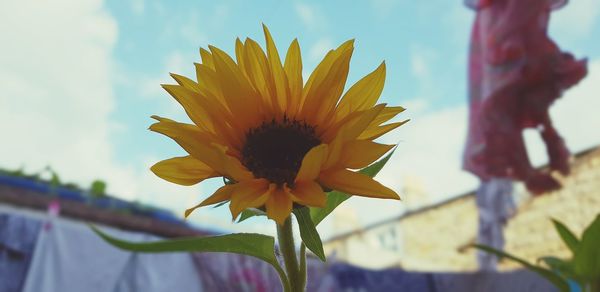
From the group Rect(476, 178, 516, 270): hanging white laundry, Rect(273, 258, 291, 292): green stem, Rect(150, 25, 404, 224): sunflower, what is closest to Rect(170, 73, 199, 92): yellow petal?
Rect(150, 25, 404, 224): sunflower

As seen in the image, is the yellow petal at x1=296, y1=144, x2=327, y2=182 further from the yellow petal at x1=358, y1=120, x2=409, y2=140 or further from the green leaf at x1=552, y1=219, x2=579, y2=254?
the green leaf at x1=552, y1=219, x2=579, y2=254

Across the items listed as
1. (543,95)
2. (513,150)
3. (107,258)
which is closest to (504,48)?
(543,95)

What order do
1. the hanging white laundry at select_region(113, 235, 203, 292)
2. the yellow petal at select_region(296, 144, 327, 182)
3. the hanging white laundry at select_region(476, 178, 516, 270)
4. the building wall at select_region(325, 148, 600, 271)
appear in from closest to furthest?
the yellow petal at select_region(296, 144, 327, 182) < the hanging white laundry at select_region(113, 235, 203, 292) < the hanging white laundry at select_region(476, 178, 516, 270) < the building wall at select_region(325, 148, 600, 271)

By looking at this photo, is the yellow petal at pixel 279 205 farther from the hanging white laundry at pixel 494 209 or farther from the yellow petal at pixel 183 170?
the hanging white laundry at pixel 494 209

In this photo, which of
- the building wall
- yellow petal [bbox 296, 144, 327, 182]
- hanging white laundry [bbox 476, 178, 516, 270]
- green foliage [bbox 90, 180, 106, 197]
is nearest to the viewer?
yellow petal [bbox 296, 144, 327, 182]

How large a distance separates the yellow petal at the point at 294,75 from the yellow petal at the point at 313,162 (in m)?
0.08

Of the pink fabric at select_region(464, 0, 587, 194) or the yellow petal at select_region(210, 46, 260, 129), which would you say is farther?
the pink fabric at select_region(464, 0, 587, 194)

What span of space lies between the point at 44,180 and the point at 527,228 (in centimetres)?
369

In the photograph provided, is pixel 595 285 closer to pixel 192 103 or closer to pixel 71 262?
pixel 192 103

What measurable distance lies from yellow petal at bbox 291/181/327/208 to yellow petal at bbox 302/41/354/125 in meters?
0.06

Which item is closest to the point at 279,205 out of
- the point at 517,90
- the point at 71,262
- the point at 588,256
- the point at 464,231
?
the point at 588,256

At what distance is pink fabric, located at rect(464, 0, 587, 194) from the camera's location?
2.26 metres

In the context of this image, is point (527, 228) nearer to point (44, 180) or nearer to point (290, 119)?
point (44, 180)

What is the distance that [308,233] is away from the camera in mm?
289
